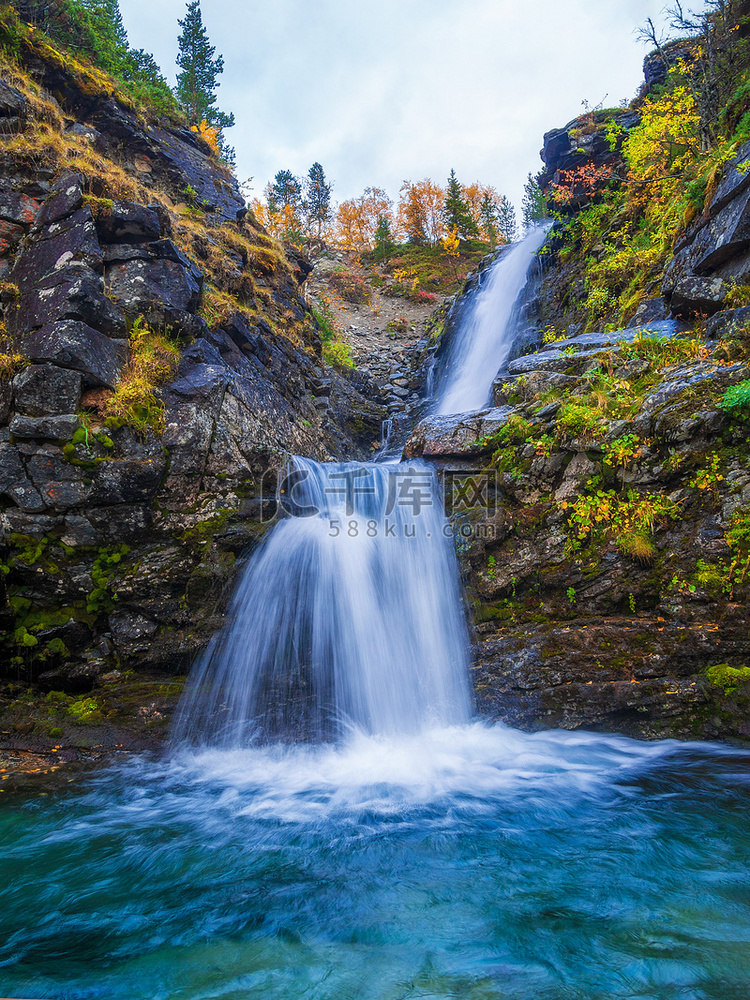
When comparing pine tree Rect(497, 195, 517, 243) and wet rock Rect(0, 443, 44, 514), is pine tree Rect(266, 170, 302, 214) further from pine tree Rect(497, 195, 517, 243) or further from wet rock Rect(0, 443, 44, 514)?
wet rock Rect(0, 443, 44, 514)

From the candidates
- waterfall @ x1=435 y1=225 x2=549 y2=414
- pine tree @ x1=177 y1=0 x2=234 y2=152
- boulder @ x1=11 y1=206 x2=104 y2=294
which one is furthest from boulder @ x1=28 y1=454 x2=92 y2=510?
pine tree @ x1=177 y1=0 x2=234 y2=152

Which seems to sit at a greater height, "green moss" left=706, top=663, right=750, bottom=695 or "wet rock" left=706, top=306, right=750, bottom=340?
"wet rock" left=706, top=306, right=750, bottom=340

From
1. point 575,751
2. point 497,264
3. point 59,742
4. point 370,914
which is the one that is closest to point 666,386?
point 575,751

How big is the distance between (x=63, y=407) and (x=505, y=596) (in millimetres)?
6584

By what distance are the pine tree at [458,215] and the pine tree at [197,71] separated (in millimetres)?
17852

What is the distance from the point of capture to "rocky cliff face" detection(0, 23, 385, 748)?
19.6ft

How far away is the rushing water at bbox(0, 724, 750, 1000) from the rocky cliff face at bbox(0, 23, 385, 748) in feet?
6.51

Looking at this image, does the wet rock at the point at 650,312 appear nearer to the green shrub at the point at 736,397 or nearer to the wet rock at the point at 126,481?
the green shrub at the point at 736,397

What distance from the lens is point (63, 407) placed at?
6.33 metres

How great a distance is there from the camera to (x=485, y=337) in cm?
1602

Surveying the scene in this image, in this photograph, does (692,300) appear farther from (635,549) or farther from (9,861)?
(9,861)

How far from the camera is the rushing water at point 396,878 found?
7.88 ft

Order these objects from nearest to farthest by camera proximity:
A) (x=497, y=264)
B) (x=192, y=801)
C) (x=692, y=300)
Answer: (x=192, y=801)
(x=692, y=300)
(x=497, y=264)

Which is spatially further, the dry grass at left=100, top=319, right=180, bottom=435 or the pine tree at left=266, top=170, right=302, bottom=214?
the pine tree at left=266, top=170, right=302, bottom=214
